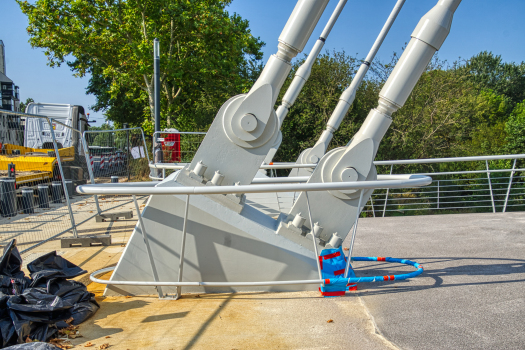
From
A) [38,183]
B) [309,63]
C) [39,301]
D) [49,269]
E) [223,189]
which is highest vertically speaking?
[309,63]

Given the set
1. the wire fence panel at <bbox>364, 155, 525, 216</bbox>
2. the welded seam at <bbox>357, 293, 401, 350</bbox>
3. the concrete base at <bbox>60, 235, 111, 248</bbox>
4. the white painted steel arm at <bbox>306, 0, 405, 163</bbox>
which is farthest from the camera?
the wire fence panel at <bbox>364, 155, 525, 216</bbox>

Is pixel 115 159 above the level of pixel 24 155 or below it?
below

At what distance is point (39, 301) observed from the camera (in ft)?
9.69

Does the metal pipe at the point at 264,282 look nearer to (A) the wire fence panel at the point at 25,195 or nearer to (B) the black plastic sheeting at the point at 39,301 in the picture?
(B) the black plastic sheeting at the point at 39,301

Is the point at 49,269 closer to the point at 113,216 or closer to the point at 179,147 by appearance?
the point at 113,216

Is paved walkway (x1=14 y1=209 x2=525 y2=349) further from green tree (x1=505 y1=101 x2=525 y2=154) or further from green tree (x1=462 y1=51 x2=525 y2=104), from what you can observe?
green tree (x1=462 y1=51 x2=525 y2=104)

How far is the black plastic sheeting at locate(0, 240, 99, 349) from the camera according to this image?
273 cm

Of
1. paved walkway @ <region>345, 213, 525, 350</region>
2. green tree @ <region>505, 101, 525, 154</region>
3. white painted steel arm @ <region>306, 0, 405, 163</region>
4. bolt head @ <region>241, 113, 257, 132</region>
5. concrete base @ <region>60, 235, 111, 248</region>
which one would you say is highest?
green tree @ <region>505, 101, 525, 154</region>

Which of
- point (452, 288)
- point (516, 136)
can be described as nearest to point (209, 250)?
point (452, 288)

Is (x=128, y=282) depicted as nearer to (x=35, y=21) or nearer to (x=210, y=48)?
(x=210, y=48)

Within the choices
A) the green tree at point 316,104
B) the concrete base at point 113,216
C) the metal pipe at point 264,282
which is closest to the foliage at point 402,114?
the green tree at point 316,104

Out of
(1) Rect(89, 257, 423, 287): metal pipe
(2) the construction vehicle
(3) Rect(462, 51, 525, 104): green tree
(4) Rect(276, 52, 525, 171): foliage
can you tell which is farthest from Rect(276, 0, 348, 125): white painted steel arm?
(3) Rect(462, 51, 525, 104): green tree

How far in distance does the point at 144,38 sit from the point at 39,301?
19.9 m

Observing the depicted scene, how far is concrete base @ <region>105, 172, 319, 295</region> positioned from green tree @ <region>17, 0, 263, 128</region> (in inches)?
705
